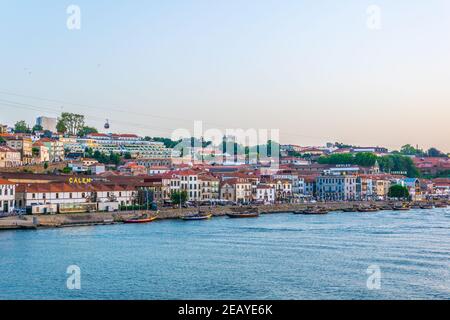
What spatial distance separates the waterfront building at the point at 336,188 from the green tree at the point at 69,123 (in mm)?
18807

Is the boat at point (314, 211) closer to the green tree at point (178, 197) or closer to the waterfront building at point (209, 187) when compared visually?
the waterfront building at point (209, 187)

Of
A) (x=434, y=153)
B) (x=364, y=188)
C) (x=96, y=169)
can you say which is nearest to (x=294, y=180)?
(x=364, y=188)

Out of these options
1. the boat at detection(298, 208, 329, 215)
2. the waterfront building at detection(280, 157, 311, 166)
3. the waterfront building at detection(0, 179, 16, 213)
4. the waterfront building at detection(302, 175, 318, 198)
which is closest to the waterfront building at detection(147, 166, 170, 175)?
the waterfront building at detection(302, 175, 318, 198)

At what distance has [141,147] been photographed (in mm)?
44125

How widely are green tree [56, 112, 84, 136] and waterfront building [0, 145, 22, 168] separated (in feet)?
40.1

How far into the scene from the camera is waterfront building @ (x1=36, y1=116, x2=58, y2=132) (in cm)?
4672

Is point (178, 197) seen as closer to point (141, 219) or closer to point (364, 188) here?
point (141, 219)

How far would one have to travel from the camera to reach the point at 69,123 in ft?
144

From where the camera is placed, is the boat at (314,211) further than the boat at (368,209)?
No

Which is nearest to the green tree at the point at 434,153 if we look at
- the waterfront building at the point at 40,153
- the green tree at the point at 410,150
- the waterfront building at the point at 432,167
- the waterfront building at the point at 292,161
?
the green tree at the point at 410,150

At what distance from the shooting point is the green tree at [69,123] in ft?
141

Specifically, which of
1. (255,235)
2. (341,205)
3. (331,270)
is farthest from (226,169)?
(331,270)

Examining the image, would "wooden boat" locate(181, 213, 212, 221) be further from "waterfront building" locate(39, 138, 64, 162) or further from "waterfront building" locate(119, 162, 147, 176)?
"waterfront building" locate(39, 138, 64, 162)

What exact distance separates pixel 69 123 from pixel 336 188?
2035cm
